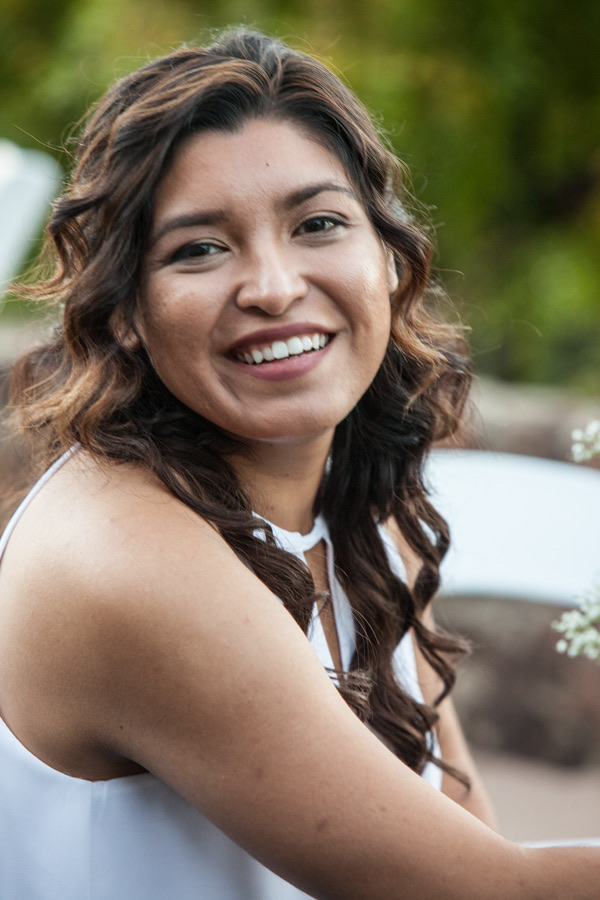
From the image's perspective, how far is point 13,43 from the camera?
929cm

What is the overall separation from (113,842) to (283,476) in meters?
0.77

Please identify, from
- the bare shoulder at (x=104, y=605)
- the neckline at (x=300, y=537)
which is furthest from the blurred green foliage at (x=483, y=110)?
the bare shoulder at (x=104, y=605)

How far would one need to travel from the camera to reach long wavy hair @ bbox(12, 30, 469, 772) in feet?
5.88

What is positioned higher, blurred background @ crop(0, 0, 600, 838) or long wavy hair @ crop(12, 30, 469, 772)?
blurred background @ crop(0, 0, 600, 838)

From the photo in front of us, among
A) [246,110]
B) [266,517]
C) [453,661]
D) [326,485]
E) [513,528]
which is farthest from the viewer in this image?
[513,528]

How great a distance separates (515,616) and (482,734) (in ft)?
1.83

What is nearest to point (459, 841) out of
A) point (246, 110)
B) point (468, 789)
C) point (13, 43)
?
point (468, 789)

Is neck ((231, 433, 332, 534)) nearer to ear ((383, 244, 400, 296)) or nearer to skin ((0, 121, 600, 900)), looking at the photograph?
skin ((0, 121, 600, 900))

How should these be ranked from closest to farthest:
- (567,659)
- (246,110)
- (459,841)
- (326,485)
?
(459,841) → (246,110) → (326,485) → (567,659)

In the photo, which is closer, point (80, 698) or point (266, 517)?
point (80, 698)

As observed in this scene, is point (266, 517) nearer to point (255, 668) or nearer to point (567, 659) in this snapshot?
point (255, 668)

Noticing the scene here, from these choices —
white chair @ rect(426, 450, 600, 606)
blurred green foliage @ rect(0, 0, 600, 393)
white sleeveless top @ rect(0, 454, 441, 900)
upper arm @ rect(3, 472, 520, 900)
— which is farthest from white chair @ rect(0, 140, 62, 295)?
upper arm @ rect(3, 472, 520, 900)

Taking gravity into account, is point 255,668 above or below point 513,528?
below

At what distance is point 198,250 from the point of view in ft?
5.88
